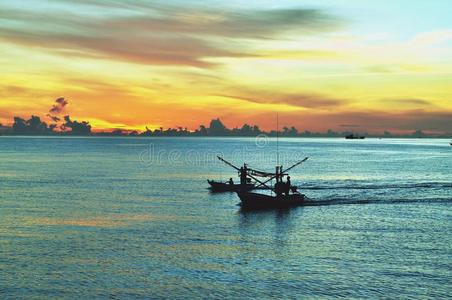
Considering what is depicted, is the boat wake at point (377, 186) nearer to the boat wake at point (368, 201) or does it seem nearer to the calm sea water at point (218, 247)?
the calm sea water at point (218, 247)

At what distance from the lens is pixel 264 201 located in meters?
72.6

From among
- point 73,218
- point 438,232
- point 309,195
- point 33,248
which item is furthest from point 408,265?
point 309,195

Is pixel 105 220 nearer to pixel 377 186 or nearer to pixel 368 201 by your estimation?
pixel 368 201

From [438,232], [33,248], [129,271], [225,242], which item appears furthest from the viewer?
[438,232]

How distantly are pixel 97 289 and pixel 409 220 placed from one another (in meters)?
39.1

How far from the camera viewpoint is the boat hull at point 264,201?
71.8 m

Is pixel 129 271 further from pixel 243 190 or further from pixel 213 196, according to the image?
pixel 213 196

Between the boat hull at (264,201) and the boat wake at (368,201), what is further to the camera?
the boat wake at (368,201)

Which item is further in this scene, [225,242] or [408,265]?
[225,242]

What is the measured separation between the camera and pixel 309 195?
87.8 meters

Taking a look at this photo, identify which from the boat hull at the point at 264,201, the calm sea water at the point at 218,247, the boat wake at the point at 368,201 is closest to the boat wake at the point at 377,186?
the calm sea water at the point at 218,247

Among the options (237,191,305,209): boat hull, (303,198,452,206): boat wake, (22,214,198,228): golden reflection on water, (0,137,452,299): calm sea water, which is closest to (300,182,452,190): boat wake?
(0,137,452,299): calm sea water

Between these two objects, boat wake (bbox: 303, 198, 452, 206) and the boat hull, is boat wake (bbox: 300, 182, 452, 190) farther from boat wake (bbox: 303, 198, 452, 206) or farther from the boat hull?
the boat hull

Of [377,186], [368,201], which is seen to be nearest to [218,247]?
[368,201]
